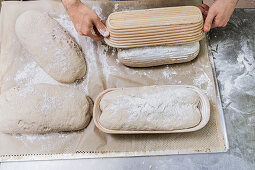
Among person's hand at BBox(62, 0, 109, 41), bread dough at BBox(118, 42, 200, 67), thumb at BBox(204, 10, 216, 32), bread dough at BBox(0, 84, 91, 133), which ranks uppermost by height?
thumb at BBox(204, 10, 216, 32)

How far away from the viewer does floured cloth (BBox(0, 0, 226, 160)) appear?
117 centimetres

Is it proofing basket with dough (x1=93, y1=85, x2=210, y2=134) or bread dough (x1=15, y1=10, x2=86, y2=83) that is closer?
proofing basket with dough (x1=93, y1=85, x2=210, y2=134)

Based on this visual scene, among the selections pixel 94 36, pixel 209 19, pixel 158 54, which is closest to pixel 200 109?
pixel 158 54

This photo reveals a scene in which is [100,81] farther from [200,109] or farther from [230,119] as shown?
[230,119]

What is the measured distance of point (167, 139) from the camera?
1.17 m

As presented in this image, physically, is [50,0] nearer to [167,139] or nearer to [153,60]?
[153,60]

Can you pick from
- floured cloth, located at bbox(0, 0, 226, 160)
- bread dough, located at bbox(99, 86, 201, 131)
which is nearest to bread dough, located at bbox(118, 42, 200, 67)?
floured cloth, located at bbox(0, 0, 226, 160)

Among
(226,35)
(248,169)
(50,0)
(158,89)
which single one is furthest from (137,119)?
(50,0)

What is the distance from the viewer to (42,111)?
1.13m

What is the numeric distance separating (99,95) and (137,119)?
24cm

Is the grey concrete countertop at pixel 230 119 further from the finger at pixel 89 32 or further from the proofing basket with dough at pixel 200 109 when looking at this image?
the finger at pixel 89 32

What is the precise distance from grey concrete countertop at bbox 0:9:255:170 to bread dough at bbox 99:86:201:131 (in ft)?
0.69

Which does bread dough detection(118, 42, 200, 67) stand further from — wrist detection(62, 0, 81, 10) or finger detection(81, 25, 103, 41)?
wrist detection(62, 0, 81, 10)

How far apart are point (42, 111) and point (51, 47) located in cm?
36
